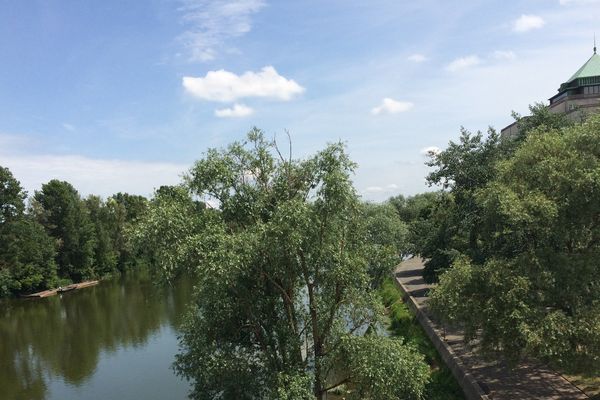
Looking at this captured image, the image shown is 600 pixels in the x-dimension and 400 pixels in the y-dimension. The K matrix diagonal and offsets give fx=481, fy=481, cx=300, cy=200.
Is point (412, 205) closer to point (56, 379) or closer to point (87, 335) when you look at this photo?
point (87, 335)

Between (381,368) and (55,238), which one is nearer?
(381,368)

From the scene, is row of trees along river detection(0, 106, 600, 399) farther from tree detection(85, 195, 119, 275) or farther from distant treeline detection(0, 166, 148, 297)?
tree detection(85, 195, 119, 275)

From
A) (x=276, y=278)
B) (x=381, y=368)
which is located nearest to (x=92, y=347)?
(x=276, y=278)

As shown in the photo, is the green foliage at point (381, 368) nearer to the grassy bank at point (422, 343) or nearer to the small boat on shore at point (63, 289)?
the grassy bank at point (422, 343)

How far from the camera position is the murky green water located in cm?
2247

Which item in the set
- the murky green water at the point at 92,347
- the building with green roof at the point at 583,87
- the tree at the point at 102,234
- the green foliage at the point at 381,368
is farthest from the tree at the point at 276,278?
the tree at the point at 102,234

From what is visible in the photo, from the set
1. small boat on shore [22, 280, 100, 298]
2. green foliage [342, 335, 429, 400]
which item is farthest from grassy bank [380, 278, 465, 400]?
small boat on shore [22, 280, 100, 298]

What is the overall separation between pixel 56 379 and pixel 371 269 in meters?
19.0

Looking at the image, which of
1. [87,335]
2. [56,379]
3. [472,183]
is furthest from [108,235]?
[472,183]

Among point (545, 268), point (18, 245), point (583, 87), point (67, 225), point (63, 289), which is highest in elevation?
point (583, 87)

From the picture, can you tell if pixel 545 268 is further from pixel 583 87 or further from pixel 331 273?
pixel 583 87

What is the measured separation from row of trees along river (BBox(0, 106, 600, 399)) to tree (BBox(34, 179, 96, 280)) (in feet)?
163

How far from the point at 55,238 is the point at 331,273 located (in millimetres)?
53940

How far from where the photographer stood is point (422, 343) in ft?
73.3
